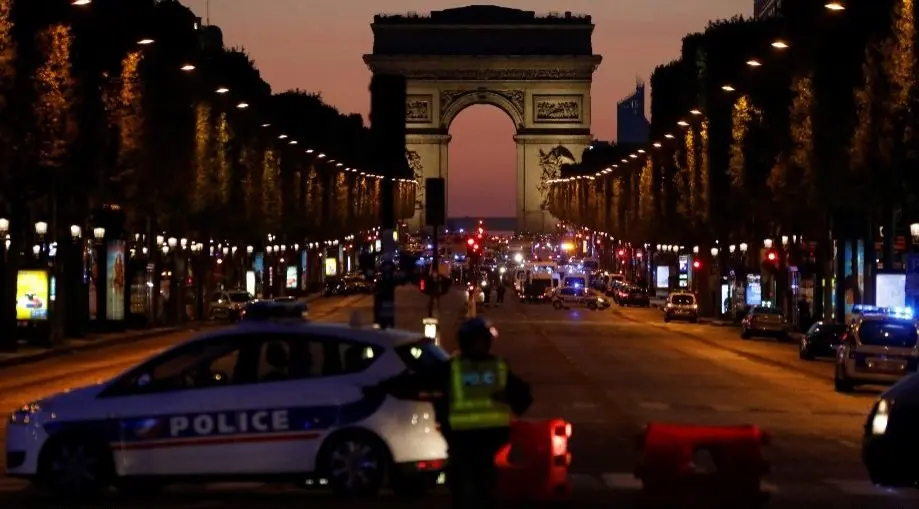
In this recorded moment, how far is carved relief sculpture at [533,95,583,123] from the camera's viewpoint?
173 metres

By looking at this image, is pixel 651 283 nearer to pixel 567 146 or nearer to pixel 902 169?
pixel 567 146

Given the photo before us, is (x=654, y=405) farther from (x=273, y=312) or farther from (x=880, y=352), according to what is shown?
(x=273, y=312)

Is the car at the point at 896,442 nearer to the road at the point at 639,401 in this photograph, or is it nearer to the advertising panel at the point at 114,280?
the road at the point at 639,401

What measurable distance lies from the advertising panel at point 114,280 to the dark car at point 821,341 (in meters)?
23.3

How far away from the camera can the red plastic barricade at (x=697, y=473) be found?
15.6 metres

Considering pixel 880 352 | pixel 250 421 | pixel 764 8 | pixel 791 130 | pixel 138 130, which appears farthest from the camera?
pixel 764 8

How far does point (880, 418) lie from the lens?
17.5m

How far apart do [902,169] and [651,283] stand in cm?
7945

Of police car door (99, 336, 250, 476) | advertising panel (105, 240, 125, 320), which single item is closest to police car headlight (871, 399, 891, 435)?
police car door (99, 336, 250, 476)

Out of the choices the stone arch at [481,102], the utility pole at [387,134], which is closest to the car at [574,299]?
the stone arch at [481,102]

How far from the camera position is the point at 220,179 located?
8094 cm

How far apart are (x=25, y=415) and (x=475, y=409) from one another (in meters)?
5.69

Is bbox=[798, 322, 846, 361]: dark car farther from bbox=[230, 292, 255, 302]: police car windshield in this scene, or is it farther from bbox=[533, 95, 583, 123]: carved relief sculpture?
bbox=[533, 95, 583, 123]: carved relief sculpture

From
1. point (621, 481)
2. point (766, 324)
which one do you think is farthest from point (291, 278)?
point (621, 481)
